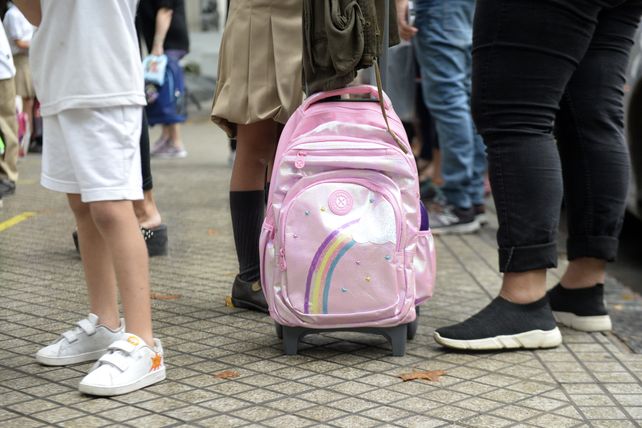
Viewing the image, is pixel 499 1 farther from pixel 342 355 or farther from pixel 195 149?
pixel 195 149

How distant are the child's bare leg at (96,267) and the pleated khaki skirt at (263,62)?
0.80 m

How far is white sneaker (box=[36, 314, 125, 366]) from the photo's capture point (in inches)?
135

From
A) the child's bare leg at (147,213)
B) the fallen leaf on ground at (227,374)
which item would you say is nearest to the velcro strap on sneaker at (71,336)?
the fallen leaf on ground at (227,374)

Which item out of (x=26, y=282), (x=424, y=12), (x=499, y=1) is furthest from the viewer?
(x=424, y=12)

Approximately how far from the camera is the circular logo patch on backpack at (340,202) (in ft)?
11.3

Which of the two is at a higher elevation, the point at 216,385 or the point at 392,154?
the point at 392,154

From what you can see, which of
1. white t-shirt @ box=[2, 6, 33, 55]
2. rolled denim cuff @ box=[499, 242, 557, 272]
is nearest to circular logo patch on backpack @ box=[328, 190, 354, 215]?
rolled denim cuff @ box=[499, 242, 557, 272]

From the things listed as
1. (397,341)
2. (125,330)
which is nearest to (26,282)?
(125,330)

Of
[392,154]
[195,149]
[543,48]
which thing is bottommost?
[195,149]

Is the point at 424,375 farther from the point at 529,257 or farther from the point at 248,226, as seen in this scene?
the point at 248,226

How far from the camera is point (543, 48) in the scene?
145 inches

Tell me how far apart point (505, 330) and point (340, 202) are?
80cm

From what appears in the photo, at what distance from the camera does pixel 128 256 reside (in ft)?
10.5

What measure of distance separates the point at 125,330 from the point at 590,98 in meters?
1.90
